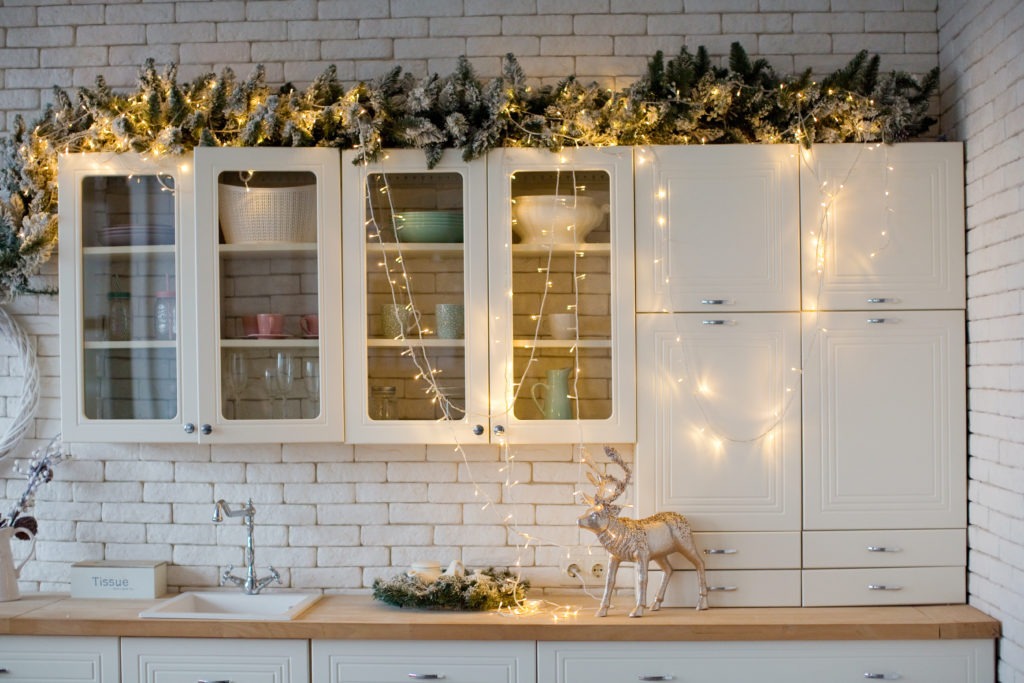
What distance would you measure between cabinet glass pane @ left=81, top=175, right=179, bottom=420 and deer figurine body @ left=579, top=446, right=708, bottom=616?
1318 millimetres

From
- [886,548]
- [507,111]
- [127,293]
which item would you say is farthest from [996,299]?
[127,293]

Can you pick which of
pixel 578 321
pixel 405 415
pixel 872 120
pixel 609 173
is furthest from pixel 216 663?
pixel 872 120

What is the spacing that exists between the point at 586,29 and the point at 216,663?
222 cm

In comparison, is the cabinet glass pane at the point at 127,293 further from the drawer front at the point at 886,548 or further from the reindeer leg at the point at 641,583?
the drawer front at the point at 886,548

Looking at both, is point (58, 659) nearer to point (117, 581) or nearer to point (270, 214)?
point (117, 581)

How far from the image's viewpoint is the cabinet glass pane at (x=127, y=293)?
2846 mm

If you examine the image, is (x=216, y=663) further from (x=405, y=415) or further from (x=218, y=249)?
(x=218, y=249)

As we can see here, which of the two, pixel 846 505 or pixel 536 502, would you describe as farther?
pixel 536 502

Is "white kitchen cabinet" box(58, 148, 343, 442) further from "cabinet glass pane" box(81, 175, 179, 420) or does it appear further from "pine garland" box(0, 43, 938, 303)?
"pine garland" box(0, 43, 938, 303)

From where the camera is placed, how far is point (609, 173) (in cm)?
279

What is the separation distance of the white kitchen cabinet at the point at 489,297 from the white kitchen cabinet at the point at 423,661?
57cm

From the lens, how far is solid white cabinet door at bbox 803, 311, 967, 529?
2.76 meters

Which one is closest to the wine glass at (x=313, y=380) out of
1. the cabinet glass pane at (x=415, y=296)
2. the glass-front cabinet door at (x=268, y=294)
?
the glass-front cabinet door at (x=268, y=294)

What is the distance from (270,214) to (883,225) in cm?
178
